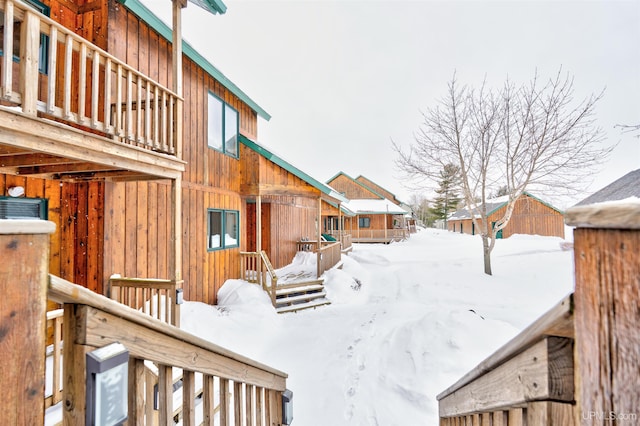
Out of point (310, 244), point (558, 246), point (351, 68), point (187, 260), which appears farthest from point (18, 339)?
point (351, 68)

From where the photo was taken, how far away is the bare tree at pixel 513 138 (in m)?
11.3

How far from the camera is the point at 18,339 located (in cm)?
69

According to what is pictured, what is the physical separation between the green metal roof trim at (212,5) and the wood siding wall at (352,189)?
2550 cm

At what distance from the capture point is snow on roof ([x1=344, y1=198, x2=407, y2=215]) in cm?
2630

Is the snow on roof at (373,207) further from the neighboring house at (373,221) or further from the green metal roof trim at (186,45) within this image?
the green metal roof trim at (186,45)

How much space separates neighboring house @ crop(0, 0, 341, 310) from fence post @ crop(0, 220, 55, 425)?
2406mm

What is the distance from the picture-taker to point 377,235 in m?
26.9

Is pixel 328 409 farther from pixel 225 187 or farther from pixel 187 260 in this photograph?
pixel 225 187

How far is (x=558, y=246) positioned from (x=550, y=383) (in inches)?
893

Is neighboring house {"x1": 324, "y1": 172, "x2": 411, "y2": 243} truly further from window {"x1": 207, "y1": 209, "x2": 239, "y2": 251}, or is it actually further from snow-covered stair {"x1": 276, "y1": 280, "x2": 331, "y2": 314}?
window {"x1": 207, "y1": 209, "x2": 239, "y2": 251}

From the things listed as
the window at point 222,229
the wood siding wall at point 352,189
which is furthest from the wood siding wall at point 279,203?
the wood siding wall at point 352,189

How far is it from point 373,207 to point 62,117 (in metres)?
25.7

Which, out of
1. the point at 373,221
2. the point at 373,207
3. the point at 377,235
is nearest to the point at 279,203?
the point at 377,235

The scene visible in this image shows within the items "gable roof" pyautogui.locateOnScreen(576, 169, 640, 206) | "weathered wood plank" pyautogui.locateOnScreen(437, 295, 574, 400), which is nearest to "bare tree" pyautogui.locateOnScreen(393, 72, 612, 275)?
"gable roof" pyautogui.locateOnScreen(576, 169, 640, 206)
